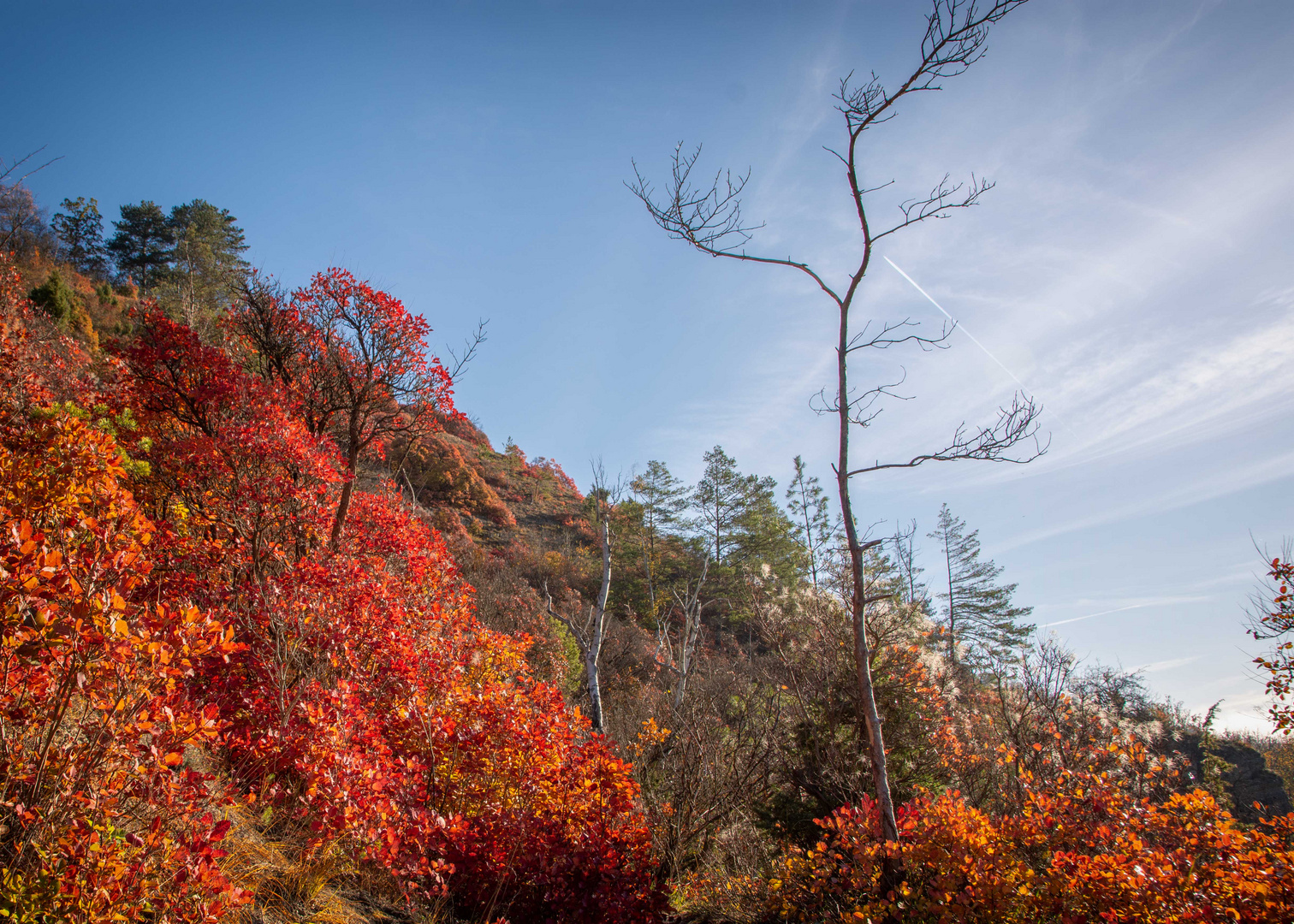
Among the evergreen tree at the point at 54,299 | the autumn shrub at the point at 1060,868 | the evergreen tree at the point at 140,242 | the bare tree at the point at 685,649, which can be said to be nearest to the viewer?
the autumn shrub at the point at 1060,868

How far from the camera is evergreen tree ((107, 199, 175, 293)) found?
33.2 m

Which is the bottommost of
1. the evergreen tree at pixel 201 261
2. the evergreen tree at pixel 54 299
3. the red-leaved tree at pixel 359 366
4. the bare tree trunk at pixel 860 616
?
the bare tree trunk at pixel 860 616

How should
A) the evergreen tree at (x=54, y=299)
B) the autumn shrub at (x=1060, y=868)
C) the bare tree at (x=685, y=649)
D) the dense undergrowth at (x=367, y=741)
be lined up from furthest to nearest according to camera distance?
the evergreen tree at (x=54, y=299)
the bare tree at (x=685, y=649)
the autumn shrub at (x=1060, y=868)
the dense undergrowth at (x=367, y=741)

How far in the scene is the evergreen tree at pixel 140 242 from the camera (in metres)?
33.2

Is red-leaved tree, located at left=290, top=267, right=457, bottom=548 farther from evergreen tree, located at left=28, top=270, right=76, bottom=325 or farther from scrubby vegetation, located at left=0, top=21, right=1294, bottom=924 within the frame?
evergreen tree, located at left=28, top=270, right=76, bottom=325

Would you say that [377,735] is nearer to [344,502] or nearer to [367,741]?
[367,741]

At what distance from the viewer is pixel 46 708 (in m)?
2.70

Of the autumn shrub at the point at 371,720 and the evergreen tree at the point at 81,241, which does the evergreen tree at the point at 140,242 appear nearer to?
the evergreen tree at the point at 81,241

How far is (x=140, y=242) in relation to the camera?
3350cm

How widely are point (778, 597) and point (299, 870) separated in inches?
760

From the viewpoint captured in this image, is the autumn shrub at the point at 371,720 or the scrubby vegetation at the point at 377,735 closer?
the scrubby vegetation at the point at 377,735

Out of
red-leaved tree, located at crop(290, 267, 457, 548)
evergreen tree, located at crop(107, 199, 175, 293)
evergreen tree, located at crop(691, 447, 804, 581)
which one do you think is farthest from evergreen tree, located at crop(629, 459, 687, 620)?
evergreen tree, located at crop(107, 199, 175, 293)

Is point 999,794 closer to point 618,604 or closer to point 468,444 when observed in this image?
point 618,604

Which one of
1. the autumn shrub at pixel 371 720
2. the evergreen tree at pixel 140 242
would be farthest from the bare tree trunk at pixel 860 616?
the evergreen tree at pixel 140 242
